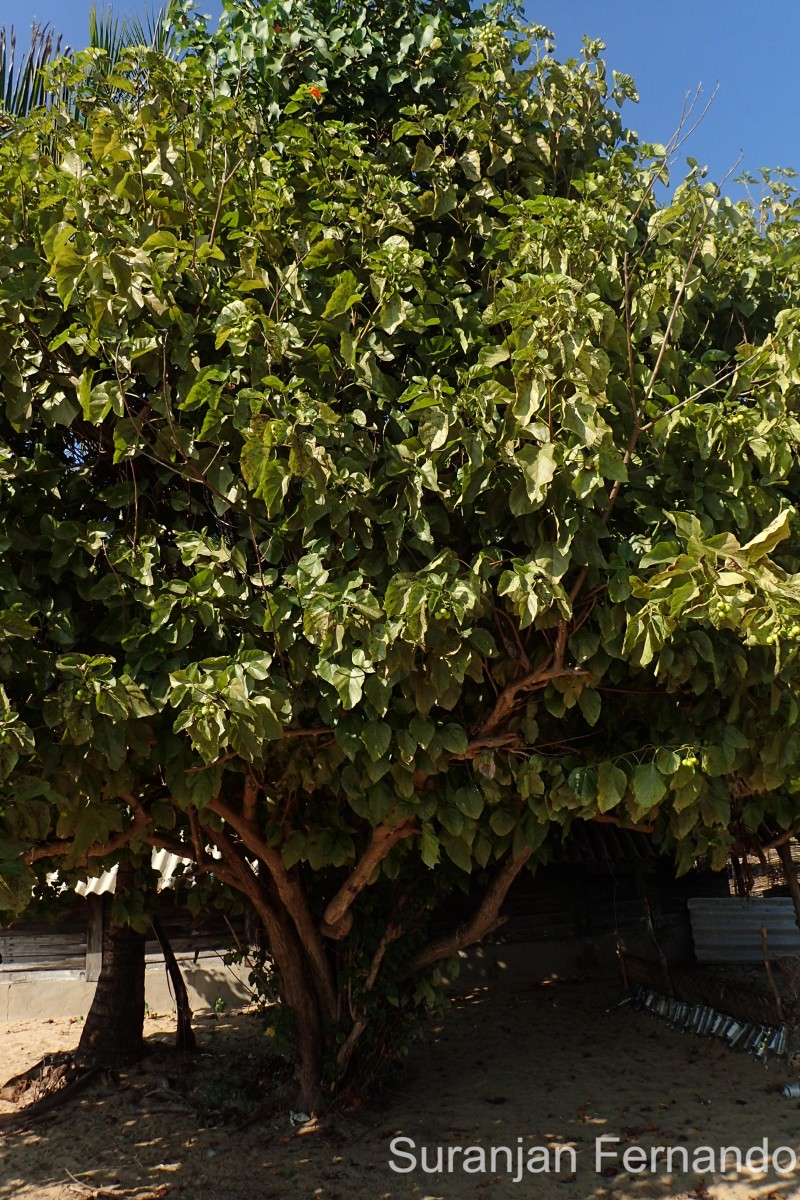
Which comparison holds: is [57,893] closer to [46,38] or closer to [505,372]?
[505,372]

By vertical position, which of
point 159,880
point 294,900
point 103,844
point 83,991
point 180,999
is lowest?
point 83,991

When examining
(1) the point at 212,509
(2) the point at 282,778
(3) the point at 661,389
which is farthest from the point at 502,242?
(2) the point at 282,778

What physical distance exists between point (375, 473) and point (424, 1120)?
4.07m

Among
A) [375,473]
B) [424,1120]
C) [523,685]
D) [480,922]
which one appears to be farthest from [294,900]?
[375,473]

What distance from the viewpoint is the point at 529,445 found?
11.4 ft

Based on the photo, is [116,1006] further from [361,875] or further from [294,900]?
[361,875]

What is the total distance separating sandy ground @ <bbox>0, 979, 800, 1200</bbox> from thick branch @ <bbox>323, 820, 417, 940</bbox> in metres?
1.14

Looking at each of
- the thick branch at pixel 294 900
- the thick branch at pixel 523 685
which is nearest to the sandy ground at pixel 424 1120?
the thick branch at pixel 294 900

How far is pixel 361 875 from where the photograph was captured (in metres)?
5.22

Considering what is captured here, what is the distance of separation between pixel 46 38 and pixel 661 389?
491 centimetres

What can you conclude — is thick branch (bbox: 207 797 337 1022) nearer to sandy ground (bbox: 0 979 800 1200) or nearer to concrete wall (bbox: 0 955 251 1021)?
sandy ground (bbox: 0 979 800 1200)

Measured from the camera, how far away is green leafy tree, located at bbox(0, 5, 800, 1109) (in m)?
3.43

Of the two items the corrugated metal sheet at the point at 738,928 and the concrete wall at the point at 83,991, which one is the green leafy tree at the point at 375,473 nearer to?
the concrete wall at the point at 83,991

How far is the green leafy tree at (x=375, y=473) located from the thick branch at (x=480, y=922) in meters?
0.75
